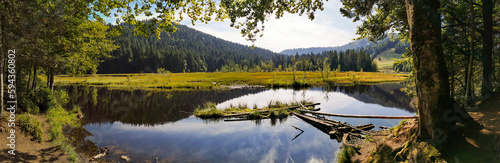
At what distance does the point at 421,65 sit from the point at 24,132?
14.6 m

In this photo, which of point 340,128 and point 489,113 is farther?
point 340,128

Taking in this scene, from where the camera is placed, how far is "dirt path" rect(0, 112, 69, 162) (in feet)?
24.0

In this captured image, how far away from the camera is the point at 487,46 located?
8914 millimetres

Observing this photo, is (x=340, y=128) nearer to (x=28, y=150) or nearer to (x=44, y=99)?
(x=28, y=150)

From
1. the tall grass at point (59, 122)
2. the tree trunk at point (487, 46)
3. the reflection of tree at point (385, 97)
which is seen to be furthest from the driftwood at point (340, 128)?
the reflection of tree at point (385, 97)

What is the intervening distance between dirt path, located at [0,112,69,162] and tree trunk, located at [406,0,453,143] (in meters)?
12.2

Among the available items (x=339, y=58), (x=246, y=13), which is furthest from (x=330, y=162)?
(x=339, y=58)

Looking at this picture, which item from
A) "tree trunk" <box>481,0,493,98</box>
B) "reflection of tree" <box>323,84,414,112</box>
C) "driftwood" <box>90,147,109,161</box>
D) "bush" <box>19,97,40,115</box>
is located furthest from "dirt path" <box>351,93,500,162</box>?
"reflection of tree" <box>323,84,414,112</box>

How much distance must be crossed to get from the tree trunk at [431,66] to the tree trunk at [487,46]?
6.19 metres

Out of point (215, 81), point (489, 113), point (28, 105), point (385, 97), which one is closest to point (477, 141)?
point (489, 113)

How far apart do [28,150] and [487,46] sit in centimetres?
1883

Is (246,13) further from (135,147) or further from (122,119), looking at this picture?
(122,119)

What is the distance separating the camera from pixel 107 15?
678 cm

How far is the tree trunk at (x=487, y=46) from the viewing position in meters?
8.85
